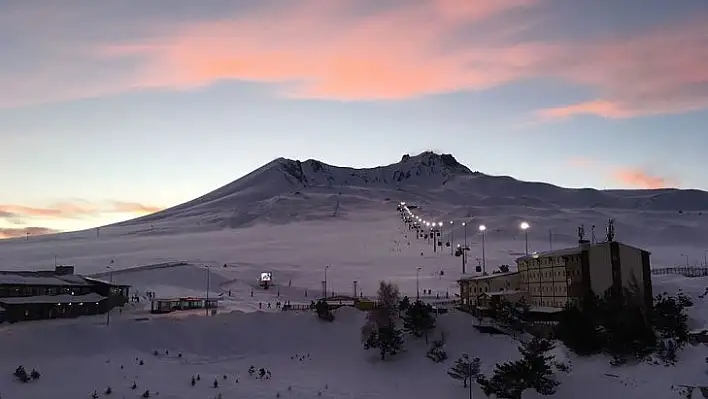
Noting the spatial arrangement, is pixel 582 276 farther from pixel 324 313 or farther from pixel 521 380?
pixel 324 313

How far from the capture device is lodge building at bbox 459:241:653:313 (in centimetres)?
5241

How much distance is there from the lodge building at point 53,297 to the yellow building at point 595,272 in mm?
39123

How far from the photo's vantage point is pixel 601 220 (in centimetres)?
18988

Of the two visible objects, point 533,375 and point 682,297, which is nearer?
point 533,375

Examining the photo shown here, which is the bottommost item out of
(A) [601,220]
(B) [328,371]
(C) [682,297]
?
(B) [328,371]

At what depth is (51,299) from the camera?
5506cm

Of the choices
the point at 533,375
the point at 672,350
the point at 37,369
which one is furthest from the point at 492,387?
the point at 37,369

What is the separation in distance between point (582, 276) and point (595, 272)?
3.54ft

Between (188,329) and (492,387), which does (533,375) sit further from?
(188,329)

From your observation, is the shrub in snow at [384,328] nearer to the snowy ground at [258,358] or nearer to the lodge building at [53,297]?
the snowy ground at [258,358]

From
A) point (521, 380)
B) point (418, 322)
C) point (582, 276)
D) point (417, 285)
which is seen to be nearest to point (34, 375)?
point (418, 322)

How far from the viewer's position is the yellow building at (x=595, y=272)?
172ft

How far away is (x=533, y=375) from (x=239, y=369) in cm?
1968

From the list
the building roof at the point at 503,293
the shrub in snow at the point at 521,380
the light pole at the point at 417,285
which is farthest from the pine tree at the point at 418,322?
the light pole at the point at 417,285
